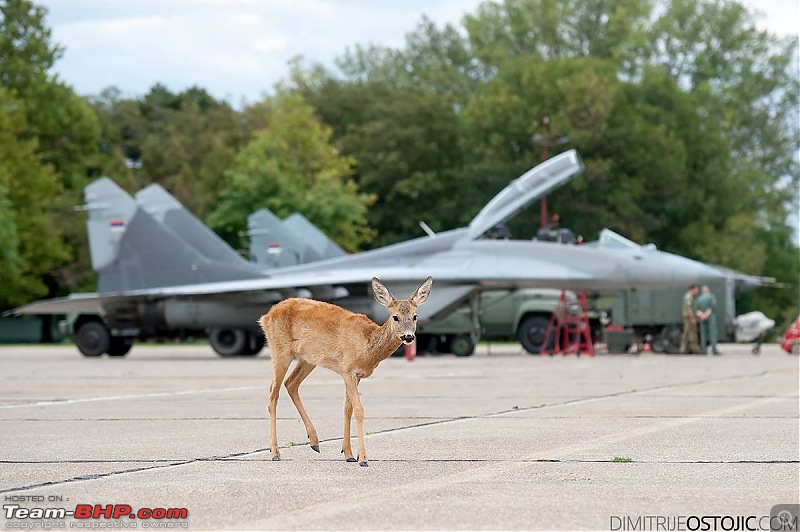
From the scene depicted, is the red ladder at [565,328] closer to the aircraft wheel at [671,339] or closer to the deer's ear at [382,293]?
the aircraft wheel at [671,339]

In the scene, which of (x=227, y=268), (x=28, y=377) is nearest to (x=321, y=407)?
(x=28, y=377)

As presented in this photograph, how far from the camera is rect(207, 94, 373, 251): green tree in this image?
61906 millimetres

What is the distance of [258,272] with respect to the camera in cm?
3500

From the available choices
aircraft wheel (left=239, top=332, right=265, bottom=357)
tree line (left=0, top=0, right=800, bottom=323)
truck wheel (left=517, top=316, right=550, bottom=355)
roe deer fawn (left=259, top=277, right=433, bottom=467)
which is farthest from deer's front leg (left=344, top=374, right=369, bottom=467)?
tree line (left=0, top=0, right=800, bottom=323)

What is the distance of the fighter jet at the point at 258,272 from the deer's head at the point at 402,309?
77.3ft

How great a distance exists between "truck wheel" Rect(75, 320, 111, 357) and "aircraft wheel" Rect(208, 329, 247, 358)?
281 cm

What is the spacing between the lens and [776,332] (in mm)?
65188

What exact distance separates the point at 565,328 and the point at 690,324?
3100mm

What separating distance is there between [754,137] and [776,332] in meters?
15.0

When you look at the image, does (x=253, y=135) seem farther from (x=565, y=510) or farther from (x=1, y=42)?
(x=565, y=510)

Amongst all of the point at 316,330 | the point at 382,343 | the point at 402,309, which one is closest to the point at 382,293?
the point at 402,309

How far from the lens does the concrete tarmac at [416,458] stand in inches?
248

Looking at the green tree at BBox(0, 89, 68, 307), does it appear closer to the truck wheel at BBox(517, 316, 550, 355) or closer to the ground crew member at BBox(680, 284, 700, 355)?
the truck wheel at BBox(517, 316, 550, 355)

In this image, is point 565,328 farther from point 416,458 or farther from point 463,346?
point 416,458
